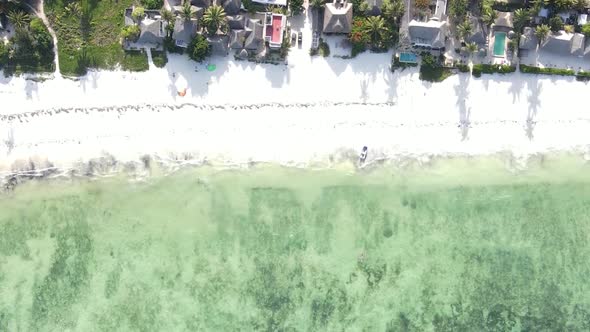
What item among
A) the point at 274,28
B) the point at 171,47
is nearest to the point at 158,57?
the point at 171,47

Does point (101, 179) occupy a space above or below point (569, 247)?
above

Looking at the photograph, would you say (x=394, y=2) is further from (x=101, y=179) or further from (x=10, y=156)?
(x=10, y=156)

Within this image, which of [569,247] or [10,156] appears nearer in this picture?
[10,156]

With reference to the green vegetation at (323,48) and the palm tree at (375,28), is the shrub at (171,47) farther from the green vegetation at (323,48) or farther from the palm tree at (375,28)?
the palm tree at (375,28)

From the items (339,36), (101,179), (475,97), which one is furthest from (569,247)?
(101,179)

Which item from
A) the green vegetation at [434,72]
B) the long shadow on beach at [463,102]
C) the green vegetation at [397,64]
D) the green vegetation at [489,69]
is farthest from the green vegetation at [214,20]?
the green vegetation at [489,69]
